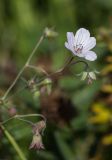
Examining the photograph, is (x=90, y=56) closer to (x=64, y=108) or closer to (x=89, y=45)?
(x=89, y=45)

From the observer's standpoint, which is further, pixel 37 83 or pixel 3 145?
pixel 3 145

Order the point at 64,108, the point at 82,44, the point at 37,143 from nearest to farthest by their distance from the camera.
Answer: the point at 37,143, the point at 82,44, the point at 64,108

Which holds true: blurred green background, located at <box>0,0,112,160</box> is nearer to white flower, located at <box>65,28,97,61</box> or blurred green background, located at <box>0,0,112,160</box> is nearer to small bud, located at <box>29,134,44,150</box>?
small bud, located at <box>29,134,44,150</box>

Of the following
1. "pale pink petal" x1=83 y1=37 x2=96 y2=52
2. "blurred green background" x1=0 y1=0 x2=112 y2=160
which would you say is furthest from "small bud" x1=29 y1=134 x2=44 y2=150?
"pale pink petal" x1=83 y1=37 x2=96 y2=52

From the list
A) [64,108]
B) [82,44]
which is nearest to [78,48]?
[82,44]

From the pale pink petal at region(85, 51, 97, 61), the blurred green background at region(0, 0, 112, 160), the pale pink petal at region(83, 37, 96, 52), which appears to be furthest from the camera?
the blurred green background at region(0, 0, 112, 160)

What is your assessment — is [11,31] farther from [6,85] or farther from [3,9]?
[6,85]

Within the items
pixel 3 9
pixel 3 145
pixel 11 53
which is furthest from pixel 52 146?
pixel 3 9

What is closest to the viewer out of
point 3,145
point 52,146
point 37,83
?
point 37,83
